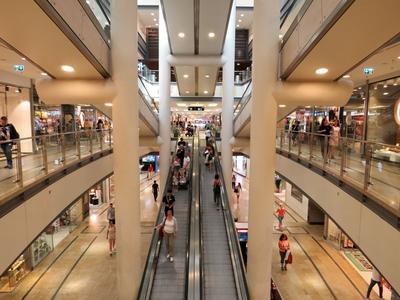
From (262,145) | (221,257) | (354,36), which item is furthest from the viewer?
(221,257)

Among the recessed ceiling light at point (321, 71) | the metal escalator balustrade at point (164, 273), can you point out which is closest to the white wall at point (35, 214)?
the metal escalator balustrade at point (164, 273)

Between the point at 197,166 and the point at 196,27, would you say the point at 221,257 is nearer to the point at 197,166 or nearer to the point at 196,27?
the point at 197,166

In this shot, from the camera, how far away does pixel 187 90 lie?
24047 millimetres

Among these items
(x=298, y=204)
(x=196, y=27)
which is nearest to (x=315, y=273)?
(x=298, y=204)

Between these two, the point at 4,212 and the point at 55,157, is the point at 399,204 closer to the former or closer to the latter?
the point at 4,212

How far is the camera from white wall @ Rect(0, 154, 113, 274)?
3.92 metres

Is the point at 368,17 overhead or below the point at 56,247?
overhead

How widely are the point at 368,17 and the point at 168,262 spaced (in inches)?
277

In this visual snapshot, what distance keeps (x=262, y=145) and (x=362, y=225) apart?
2.89 meters

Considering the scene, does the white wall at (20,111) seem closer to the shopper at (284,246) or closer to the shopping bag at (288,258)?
the shopper at (284,246)

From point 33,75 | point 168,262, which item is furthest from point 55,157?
point 33,75

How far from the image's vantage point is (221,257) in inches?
327

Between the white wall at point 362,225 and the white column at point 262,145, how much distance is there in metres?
1.09

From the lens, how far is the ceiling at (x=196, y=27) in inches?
356
